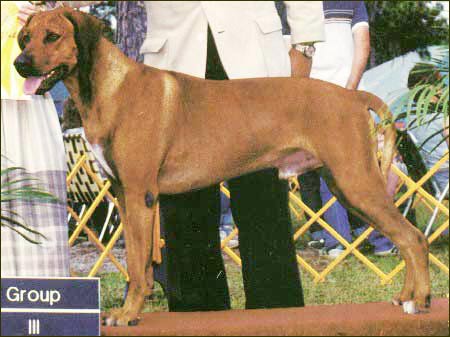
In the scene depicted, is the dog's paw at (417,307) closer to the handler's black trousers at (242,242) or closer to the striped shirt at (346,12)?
the handler's black trousers at (242,242)

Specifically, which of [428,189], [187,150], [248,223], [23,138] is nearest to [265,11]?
[187,150]

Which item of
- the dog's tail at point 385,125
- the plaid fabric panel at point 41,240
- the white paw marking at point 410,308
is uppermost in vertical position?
the dog's tail at point 385,125

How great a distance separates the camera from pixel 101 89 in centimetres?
270

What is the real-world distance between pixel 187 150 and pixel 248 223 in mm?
445

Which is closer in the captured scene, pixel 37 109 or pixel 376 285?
pixel 37 109

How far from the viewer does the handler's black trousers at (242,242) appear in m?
3.03

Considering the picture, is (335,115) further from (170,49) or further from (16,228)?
(16,228)

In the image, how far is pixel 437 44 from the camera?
3082mm

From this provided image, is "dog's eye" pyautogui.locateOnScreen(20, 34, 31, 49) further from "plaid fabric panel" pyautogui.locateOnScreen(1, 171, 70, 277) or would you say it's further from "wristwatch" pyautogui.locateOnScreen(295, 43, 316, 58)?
"wristwatch" pyautogui.locateOnScreen(295, 43, 316, 58)

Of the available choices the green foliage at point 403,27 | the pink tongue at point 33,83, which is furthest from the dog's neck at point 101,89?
the green foliage at point 403,27

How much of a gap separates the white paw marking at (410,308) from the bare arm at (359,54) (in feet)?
3.51

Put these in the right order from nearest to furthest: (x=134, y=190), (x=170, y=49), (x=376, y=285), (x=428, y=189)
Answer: (x=134, y=190) < (x=170, y=49) < (x=376, y=285) < (x=428, y=189)

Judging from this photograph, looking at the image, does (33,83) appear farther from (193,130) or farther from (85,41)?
(193,130)

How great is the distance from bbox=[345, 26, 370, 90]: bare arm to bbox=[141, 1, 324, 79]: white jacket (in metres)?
0.57
